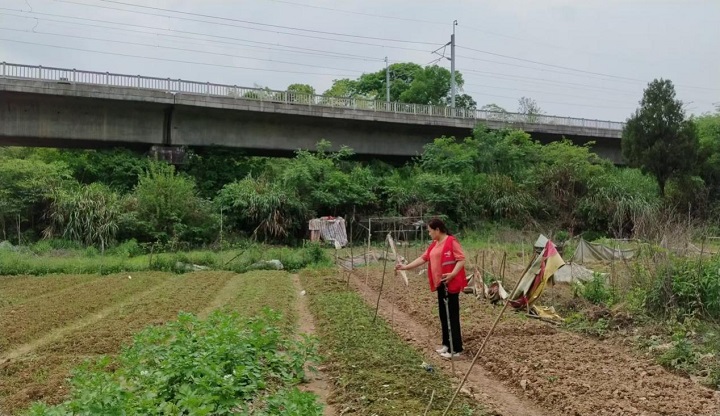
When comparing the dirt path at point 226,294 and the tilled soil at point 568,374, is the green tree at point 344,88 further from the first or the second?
the tilled soil at point 568,374

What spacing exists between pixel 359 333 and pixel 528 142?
1087 inches

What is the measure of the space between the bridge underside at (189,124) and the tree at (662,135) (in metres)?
7.75

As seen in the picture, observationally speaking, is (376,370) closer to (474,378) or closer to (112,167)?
(474,378)

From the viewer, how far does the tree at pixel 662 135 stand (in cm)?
2928

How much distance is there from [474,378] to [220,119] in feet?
80.2

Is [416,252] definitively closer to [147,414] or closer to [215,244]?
[215,244]

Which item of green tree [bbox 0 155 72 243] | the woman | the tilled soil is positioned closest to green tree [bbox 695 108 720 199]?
the tilled soil

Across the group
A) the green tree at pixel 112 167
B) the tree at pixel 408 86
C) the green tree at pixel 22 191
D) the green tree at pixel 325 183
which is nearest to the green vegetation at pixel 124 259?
the green tree at pixel 22 191

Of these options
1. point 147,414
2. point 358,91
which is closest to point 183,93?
point 147,414

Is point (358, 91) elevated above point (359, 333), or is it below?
above

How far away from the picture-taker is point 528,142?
109 ft

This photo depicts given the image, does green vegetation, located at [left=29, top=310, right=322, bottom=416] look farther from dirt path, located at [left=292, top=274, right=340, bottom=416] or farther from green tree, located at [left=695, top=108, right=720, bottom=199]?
green tree, located at [left=695, top=108, right=720, bottom=199]

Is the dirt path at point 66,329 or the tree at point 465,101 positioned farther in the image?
the tree at point 465,101

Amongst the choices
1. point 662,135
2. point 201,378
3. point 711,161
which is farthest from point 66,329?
point 711,161
